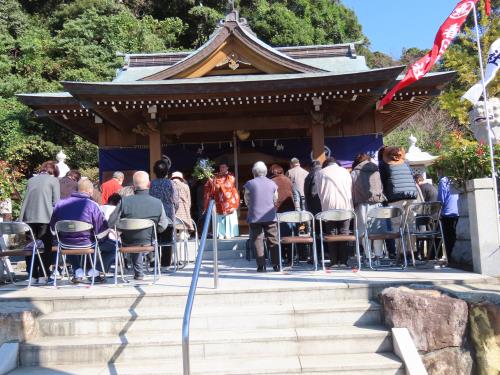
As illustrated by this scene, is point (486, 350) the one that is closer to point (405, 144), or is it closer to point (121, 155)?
point (121, 155)

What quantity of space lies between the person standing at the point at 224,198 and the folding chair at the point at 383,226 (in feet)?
11.6

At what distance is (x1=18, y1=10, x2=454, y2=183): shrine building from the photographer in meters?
9.60

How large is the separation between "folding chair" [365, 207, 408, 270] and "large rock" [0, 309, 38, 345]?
3936 millimetres

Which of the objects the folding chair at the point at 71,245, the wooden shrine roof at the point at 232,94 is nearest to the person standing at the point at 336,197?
the folding chair at the point at 71,245

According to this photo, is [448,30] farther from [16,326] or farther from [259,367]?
[16,326]

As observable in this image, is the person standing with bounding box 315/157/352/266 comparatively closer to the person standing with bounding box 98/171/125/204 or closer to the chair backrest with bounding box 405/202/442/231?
the chair backrest with bounding box 405/202/442/231

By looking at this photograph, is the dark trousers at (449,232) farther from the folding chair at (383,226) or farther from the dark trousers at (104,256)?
the dark trousers at (104,256)

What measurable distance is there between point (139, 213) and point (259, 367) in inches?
103

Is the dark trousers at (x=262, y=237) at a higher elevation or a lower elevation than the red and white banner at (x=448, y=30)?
lower

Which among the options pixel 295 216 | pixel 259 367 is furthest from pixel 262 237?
pixel 259 367

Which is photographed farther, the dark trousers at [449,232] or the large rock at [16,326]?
the dark trousers at [449,232]

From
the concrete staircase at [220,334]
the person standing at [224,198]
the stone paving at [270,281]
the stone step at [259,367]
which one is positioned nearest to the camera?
the stone step at [259,367]

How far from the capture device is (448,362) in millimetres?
4023

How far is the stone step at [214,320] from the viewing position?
14.0ft
